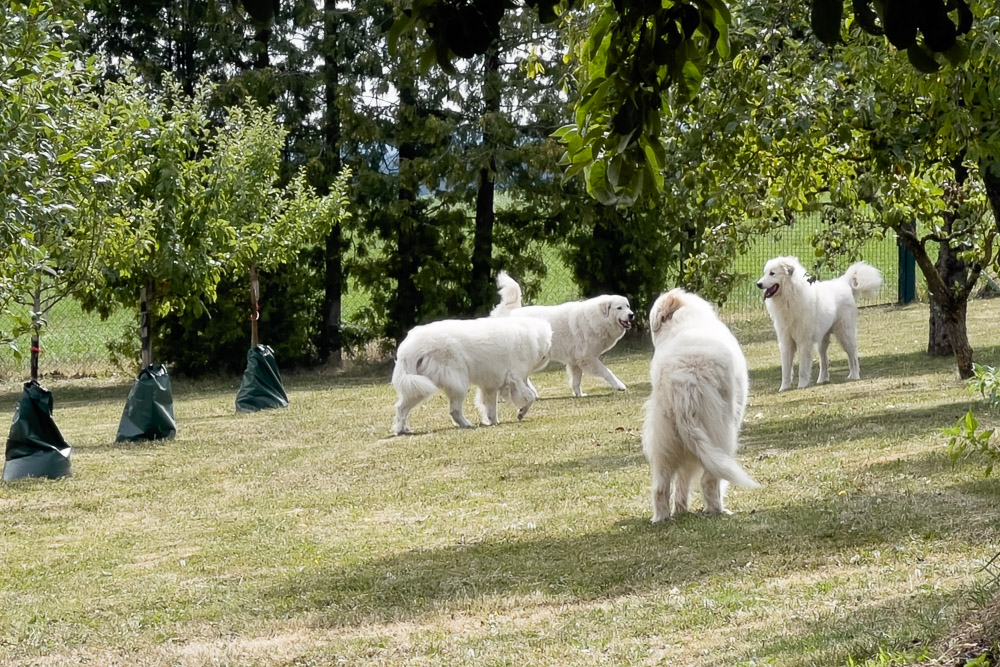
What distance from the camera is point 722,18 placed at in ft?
10.1

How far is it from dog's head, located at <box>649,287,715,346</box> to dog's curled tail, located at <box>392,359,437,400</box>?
17.3ft

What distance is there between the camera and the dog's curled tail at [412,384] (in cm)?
1430

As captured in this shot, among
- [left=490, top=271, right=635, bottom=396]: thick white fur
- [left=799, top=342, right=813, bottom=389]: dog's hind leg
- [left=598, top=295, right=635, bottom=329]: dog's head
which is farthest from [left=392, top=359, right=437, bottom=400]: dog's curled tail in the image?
[left=799, top=342, right=813, bottom=389]: dog's hind leg

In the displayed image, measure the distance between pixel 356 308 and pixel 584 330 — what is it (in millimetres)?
10787

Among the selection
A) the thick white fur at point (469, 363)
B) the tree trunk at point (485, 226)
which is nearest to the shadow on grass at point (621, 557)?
the thick white fur at point (469, 363)

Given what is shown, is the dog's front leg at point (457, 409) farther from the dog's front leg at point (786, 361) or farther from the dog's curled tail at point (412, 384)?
the dog's front leg at point (786, 361)

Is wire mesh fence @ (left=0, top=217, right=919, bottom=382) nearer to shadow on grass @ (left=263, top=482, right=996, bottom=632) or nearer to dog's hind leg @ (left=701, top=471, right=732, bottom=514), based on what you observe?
dog's hind leg @ (left=701, top=471, right=732, bottom=514)

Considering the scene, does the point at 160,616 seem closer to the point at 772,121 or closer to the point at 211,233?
the point at 772,121

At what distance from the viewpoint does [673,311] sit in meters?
9.22

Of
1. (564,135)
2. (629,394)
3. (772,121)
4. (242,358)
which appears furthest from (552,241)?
(564,135)

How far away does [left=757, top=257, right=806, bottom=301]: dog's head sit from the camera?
16.8m

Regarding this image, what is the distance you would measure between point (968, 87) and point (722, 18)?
464 cm

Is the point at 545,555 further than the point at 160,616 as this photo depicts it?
Yes

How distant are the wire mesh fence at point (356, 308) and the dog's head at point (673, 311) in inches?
659
